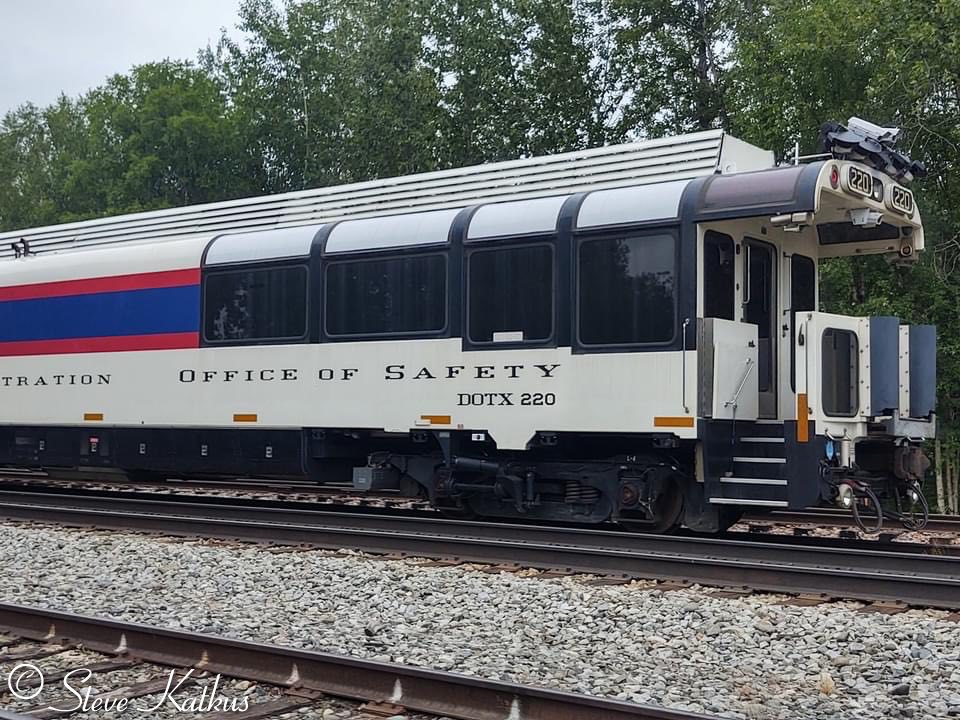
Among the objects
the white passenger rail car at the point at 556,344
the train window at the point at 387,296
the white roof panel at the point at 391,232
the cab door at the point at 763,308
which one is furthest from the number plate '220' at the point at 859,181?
the train window at the point at 387,296

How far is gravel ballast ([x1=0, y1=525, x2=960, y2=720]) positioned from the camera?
17.5ft

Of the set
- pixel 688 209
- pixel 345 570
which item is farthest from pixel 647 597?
pixel 688 209

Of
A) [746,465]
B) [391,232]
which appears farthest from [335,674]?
[391,232]

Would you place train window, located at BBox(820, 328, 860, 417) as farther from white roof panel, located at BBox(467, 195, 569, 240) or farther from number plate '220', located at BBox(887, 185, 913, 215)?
white roof panel, located at BBox(467, 195, 569, 240)

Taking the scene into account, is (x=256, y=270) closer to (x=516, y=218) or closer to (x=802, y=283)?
(x=516, y=218)

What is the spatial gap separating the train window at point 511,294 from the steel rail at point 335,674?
5.03 m

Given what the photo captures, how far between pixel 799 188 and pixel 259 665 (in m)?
5.90

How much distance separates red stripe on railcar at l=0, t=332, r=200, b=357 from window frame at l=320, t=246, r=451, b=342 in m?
1.96

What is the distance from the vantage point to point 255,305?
1234 cm

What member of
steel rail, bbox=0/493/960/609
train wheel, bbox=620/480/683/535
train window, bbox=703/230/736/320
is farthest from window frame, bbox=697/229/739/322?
steel rail, bbox=0/493/960/609

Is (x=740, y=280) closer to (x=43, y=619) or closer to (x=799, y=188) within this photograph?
(x=799, y=188)

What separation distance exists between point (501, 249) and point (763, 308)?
2504 millimetres

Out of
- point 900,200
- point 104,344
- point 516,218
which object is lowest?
point 104,344

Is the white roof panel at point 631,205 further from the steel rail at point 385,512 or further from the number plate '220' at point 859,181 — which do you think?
the steel rail at point 385,512
